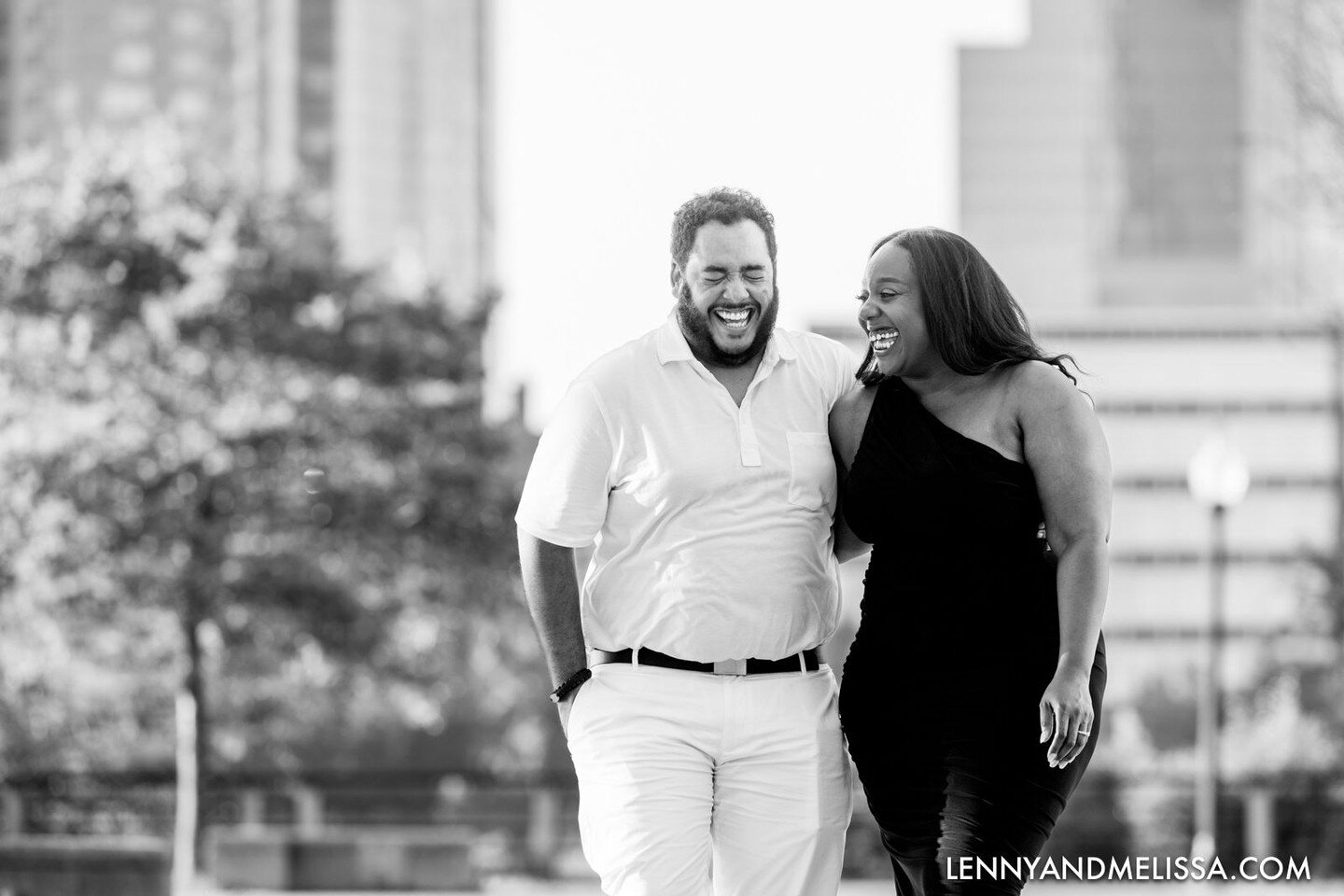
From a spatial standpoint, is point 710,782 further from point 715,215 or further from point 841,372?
point 715,215

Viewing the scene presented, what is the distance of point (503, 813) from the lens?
21781mm

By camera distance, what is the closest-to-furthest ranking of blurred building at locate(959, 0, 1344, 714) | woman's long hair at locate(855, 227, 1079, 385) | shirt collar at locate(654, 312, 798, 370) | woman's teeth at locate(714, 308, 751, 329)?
woman's long hair at locate(855, 227, 1079, 385), woman's teeth at locate(714, 308, 751, 329), shirt collar at locate(654, 312, 798, 370), blurred building at locate(959, 0, 1344, 714)

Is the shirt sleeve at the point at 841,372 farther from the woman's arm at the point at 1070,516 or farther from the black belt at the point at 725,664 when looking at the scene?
the black belt at the point at 725,664

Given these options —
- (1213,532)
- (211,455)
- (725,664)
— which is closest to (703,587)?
(725,664)

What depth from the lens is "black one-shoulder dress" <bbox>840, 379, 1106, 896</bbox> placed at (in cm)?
420

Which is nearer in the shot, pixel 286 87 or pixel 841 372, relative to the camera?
pixel 841 372

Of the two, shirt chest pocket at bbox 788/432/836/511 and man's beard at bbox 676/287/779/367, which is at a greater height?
man's beard at bbox 676/287/779/367

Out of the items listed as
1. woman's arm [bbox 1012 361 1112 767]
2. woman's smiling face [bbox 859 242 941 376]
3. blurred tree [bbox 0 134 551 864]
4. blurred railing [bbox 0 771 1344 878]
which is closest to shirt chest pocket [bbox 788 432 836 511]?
woman's smiling face [bbox 859 242 941 376]

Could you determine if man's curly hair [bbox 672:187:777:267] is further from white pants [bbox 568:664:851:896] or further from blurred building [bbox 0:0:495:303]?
blurred building [bbox 0:0:495:303]

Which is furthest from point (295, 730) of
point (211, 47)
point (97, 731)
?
point (211, 47)

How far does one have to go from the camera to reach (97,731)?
20.7 m

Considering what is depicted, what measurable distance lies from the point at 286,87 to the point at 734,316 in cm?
12714

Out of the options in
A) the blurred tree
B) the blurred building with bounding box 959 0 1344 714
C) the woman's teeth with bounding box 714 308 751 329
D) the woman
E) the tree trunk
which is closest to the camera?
the woman

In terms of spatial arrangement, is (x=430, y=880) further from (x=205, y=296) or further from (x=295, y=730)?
(x=295, y=730)
